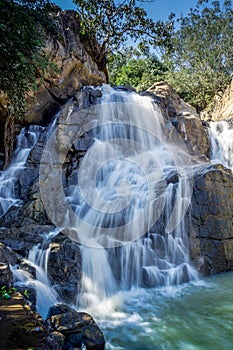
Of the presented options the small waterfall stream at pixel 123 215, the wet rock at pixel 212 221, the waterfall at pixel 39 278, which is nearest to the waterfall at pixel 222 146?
the small waterfall stream at pixel 123 215

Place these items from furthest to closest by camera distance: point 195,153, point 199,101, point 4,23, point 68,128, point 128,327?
1. point 199,101
2. point 195,153
3. point 68,128
4. point 4,23
5. point 128,327

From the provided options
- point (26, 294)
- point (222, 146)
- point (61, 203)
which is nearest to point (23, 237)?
point (61, 203)

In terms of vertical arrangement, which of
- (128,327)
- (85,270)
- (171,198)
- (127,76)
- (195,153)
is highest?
(127,76)

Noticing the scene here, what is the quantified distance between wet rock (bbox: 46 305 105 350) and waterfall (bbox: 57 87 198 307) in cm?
207

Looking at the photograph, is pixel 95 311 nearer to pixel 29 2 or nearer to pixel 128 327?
pixel 128 327

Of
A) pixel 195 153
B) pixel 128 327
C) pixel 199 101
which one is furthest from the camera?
pixel 199 101

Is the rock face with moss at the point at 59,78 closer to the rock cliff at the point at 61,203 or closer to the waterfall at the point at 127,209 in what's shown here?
the rock cliff at the point at 61,203

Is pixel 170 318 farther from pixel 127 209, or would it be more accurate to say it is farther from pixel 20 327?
pixel 127 209

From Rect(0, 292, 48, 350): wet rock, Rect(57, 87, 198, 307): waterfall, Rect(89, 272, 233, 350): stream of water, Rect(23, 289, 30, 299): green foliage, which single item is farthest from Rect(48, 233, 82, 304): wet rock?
A: Rect(0, 292, 48, 350): wet rock

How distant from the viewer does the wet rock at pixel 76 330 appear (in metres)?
3.92

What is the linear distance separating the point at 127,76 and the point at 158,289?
Result: 1064 inches

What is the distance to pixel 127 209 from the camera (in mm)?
8688

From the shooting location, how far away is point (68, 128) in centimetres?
1148

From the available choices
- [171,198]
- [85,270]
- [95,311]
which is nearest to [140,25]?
[171,198]
